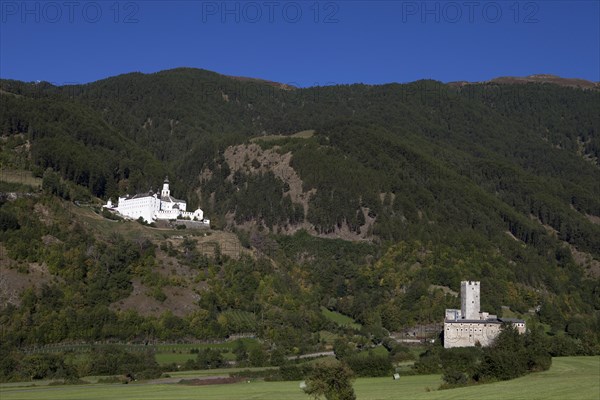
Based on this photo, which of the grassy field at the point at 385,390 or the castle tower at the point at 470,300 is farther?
the castle tower at the point at 470,300

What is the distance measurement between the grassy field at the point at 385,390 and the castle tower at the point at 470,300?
48.5m

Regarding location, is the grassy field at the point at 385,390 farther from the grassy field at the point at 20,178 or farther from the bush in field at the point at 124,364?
the grassy field at the point at 20,178

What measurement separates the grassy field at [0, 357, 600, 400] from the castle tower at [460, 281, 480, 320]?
1909 inches

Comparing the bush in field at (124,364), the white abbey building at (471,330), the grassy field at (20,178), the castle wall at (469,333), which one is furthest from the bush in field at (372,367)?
the grassy field at (20,178)

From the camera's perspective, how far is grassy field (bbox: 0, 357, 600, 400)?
76000mm

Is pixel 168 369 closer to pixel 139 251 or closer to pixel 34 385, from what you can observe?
pixel 34 385

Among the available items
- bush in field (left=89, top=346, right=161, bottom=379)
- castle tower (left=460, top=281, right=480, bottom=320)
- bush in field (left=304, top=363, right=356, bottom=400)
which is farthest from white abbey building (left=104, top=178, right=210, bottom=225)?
bush in field (left=304, top=363, right=356, bottom=400)

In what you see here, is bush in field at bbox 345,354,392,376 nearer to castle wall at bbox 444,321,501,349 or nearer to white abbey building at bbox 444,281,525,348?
white abbey building at bbox 444,281,525,348

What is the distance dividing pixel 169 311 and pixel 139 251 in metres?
18.2

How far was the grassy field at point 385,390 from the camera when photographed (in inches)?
2992

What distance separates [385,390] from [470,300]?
2962 inches

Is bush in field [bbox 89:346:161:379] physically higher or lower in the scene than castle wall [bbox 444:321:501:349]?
lower

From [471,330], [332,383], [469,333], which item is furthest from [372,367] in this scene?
[471,330]

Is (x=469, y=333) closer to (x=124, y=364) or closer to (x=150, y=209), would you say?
(x=124, y=364)
